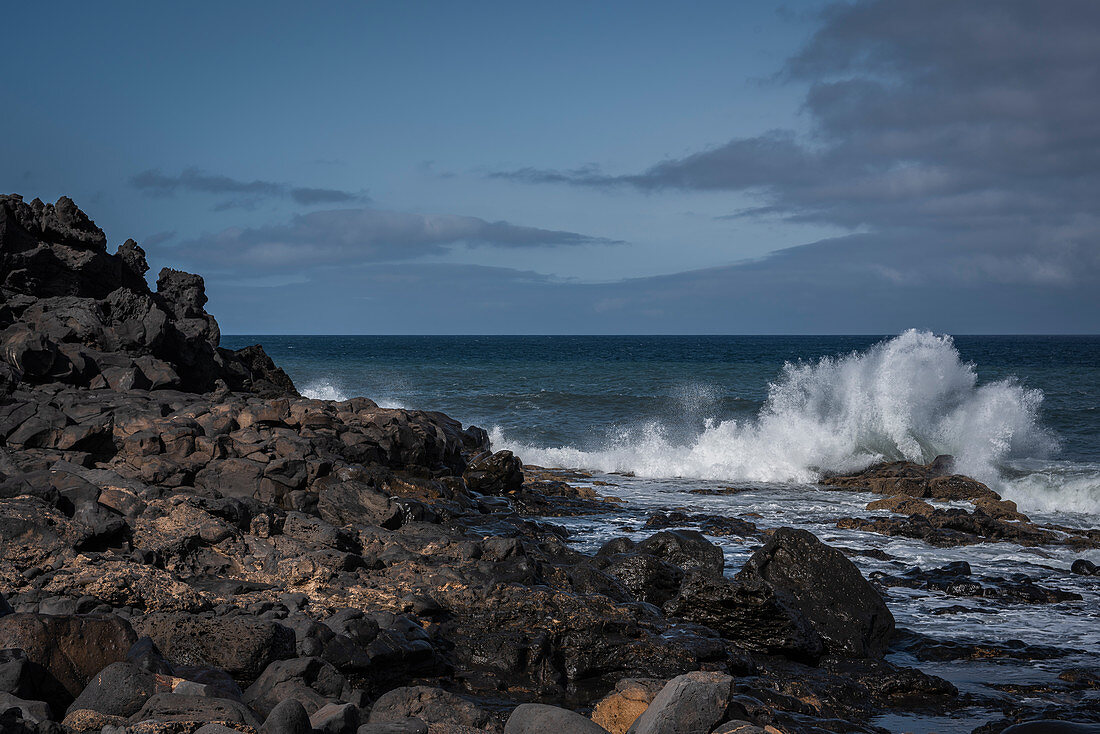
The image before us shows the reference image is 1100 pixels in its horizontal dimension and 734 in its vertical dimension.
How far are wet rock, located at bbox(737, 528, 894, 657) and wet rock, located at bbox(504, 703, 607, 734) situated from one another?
3.94 meters

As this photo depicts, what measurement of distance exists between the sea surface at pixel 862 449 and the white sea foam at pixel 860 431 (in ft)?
0.18

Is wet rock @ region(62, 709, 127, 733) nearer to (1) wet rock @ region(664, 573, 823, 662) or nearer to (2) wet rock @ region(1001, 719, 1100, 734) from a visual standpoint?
(1) wet rock @ region(664, 573, 823, 662)

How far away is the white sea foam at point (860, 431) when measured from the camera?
23.5m

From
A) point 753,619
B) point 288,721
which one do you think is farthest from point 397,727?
point 753,619

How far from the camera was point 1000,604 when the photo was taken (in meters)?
10.8

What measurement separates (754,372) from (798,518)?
40772 millimetres

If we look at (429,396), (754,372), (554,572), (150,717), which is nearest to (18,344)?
(554,572)

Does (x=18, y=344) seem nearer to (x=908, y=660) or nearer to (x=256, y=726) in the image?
(x=256, y=726)

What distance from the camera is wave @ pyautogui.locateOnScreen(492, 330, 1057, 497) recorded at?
77.0 feet

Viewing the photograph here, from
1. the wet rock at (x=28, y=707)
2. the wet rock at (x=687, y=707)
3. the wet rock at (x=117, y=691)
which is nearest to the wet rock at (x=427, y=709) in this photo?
the wet rock at (x=687, y=707)

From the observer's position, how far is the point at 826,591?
31.6 feet

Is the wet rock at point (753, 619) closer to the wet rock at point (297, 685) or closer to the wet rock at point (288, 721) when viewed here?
the wet rock at point (297, 685)

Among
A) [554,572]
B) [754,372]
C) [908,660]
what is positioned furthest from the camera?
[754,372]

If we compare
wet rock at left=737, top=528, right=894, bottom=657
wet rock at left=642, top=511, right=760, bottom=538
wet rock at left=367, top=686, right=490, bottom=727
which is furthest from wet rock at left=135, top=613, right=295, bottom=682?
wet rock at left=642, top=511, right=760, bottom=538
